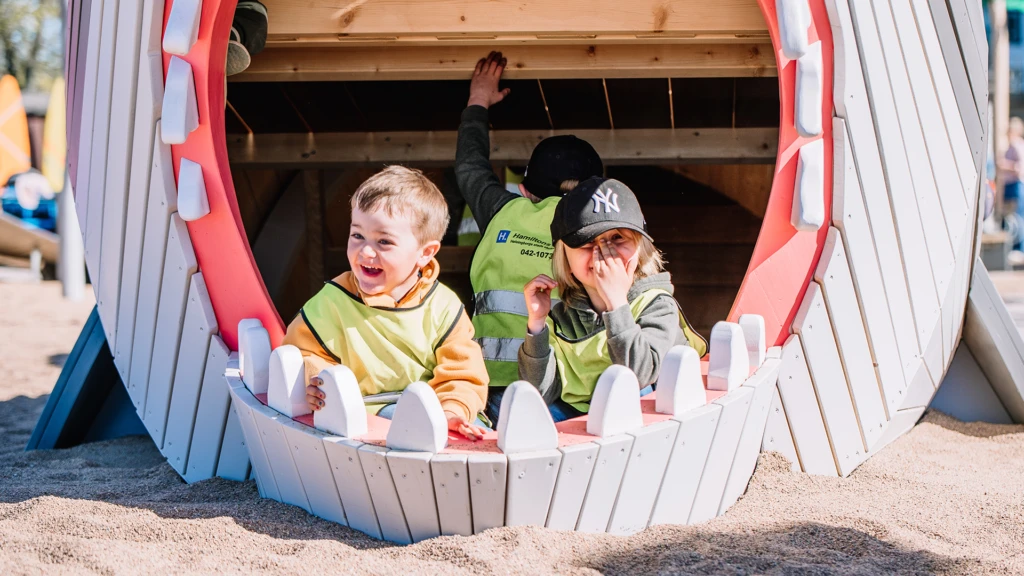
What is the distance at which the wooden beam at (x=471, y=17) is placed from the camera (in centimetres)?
285

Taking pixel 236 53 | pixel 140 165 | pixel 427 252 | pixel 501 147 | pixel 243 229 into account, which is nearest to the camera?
pixel 427 252

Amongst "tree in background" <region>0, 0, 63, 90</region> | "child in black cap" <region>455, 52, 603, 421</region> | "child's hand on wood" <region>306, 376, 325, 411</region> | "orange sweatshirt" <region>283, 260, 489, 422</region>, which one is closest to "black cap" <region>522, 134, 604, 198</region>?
"child in black cap" <region>455, 52, 603, 421</region>

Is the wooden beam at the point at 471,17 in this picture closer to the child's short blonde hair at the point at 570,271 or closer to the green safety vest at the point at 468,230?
the child's short blonde hair at the point at 570,271

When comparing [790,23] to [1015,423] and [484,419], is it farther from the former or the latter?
[1015,423]

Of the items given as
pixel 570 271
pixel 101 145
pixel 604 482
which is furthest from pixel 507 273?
pixel 101 145

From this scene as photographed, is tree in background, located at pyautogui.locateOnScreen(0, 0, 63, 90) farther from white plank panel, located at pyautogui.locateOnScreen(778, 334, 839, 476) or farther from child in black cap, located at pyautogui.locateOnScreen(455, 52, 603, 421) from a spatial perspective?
white plank panel, located at pyautogui.locateOnScreen(778, 334, 839, 476)

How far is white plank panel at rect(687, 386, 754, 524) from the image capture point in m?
2.16

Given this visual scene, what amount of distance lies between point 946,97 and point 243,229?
2034mm

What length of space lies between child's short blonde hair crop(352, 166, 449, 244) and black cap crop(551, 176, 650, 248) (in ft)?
0.98

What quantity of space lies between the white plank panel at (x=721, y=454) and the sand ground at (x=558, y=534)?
5 cm

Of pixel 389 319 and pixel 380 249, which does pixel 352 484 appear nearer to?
pixel 389 319

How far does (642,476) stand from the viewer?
2031 millimetres

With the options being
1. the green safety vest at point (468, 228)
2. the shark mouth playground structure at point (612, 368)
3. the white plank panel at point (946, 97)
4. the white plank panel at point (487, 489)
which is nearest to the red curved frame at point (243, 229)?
the shark mouth playground structure at point (612, 368)

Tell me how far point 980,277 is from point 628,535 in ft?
6.57
